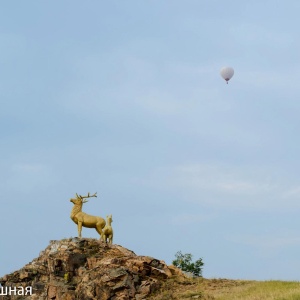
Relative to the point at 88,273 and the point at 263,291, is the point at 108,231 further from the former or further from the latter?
the point at 263,291

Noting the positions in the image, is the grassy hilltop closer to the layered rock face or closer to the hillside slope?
the hillside slope

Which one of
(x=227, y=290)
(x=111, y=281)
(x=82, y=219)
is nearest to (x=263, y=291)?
(x=227, y=290)

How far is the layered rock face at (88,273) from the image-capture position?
4362cm

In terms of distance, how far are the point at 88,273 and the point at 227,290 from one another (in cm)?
962

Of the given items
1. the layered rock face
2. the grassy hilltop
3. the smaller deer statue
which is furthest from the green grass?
the smaller deer statue

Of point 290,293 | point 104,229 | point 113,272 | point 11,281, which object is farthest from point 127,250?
point 290,293

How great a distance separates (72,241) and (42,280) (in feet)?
11.7

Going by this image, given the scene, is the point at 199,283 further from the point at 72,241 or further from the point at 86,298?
the point at 72,241

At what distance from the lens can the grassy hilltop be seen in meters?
39.5

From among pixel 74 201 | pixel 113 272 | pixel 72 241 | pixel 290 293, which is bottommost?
pixel 290 293

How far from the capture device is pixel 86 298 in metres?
44.1

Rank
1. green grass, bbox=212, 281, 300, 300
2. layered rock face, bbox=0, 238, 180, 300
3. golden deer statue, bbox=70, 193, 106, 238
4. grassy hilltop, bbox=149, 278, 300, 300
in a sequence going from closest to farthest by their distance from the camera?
1. green grass, bbox=212, 281, 300, 300
2. grassy hilltop, bbox=149, 278, 300, 300
3. layered rock face, bbox=0, 238, 180, 300
4. golden deer statue, bbox=70, 193, 106, 238

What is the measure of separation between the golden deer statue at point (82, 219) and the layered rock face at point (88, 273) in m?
1.07

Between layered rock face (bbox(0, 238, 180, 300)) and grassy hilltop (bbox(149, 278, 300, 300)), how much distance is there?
121 cm
